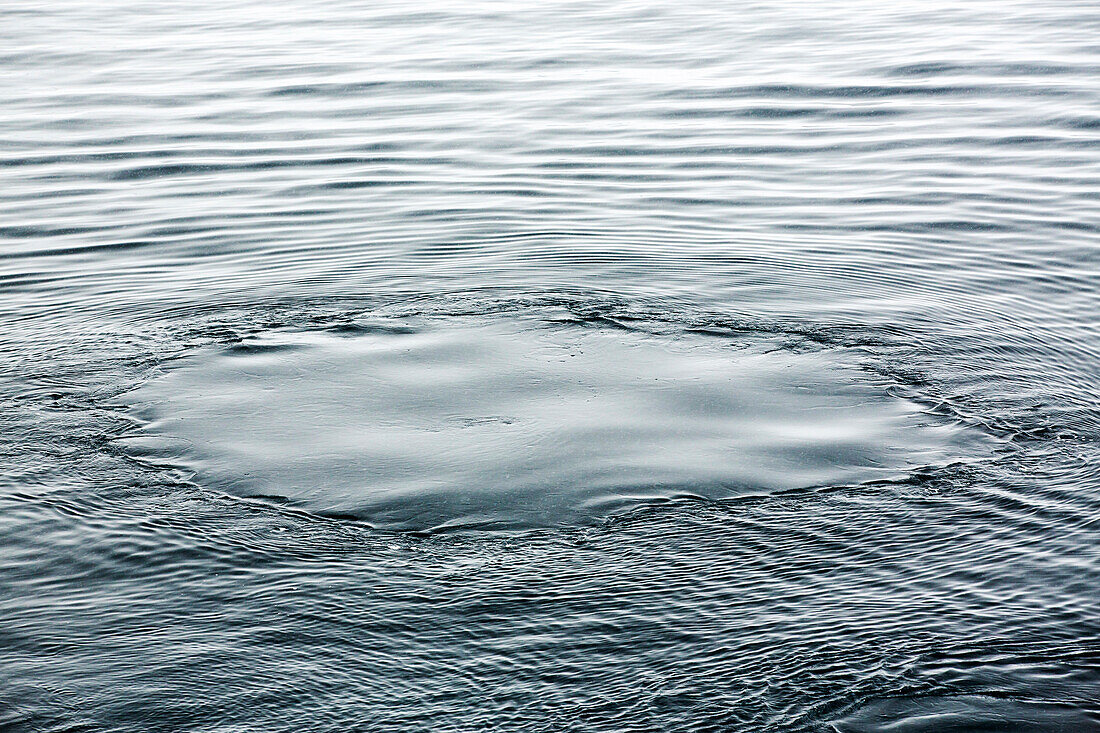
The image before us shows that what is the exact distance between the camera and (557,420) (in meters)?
6.93

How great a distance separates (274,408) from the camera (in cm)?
710

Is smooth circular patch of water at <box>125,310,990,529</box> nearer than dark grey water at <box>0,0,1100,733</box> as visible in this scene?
No

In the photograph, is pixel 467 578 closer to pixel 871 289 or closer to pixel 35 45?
pixel 871 289

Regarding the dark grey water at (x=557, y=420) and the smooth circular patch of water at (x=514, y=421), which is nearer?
the dark grey water at (x=557, y=420)

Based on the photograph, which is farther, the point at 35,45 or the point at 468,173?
the point at 35,45

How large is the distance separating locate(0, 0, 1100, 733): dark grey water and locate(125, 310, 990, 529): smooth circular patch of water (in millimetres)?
27

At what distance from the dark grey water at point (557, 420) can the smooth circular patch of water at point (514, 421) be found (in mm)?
27

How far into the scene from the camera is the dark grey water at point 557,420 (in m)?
4.72

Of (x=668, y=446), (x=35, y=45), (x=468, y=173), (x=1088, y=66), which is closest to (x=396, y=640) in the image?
(x=668, y=446)

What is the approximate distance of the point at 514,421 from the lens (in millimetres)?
6922

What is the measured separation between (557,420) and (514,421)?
231 millimetres

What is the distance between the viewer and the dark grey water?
186 inches

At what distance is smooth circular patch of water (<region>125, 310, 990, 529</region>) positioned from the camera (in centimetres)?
615

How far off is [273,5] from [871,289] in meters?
17.1
